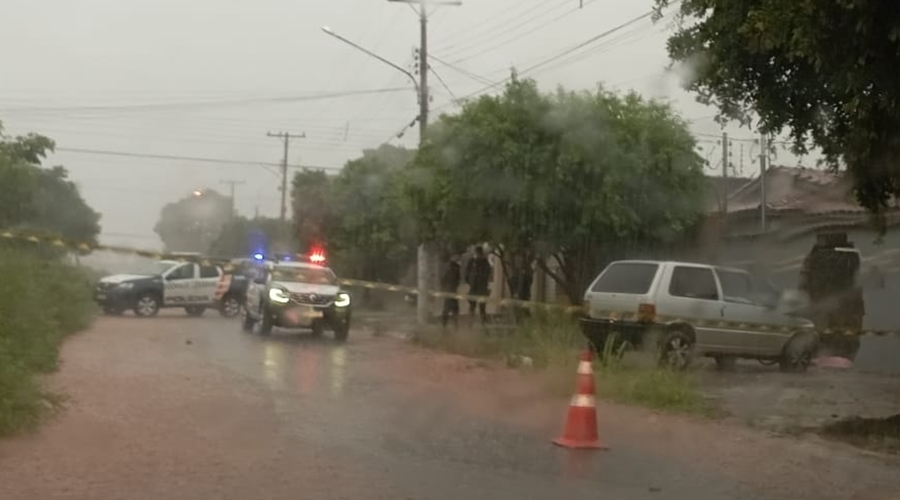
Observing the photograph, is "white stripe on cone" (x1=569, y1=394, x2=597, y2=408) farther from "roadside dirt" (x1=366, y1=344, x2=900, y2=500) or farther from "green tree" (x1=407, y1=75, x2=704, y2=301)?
"green tree" (x1=407, y1=75, x2=704, y2=301)

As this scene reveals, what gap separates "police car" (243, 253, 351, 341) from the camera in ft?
78.8

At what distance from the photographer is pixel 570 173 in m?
23.5

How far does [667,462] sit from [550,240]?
1415 cm

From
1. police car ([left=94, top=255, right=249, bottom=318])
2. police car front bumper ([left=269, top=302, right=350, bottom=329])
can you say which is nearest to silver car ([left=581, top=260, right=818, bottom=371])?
police car front bumper ([left=269, top=302, right=350, bottom=329])

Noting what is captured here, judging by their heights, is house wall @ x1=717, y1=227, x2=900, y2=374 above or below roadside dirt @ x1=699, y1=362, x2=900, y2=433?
above

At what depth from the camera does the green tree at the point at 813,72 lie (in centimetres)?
988

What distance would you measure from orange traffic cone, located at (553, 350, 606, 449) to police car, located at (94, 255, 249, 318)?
66.0 feet

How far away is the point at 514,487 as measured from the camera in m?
9.05

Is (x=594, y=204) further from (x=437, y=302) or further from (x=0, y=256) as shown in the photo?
(x=0, y=256)

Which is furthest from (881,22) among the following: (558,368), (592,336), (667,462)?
(592,336)

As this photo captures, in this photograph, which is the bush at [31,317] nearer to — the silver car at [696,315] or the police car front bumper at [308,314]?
the police car front bumper at [308,314]

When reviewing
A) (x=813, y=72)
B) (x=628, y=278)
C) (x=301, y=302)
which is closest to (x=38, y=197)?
(x=301, y=302)

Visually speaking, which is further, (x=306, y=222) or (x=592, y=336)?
(x=306, y=222)

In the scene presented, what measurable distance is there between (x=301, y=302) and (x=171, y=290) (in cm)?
831
